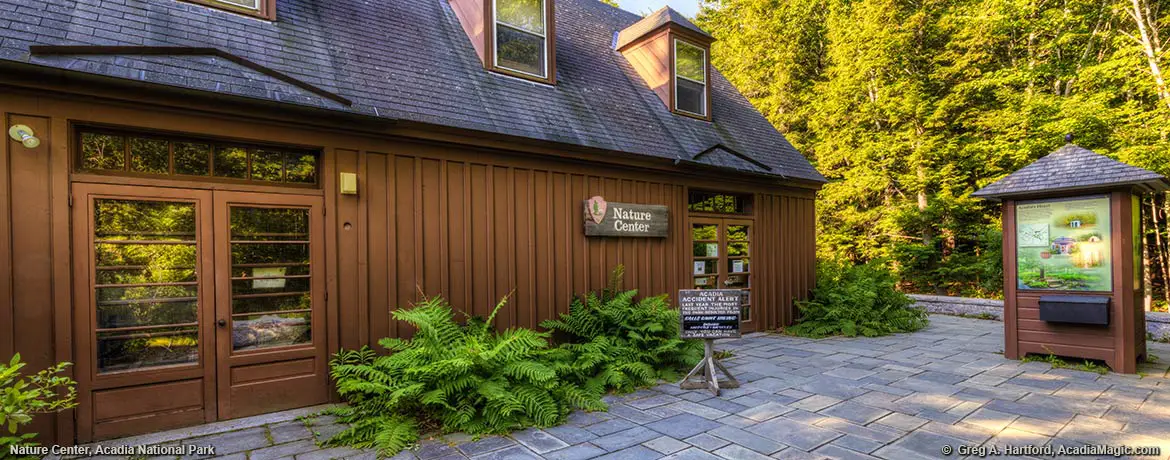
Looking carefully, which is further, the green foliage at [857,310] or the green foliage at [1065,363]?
the green foliage at [857,310]

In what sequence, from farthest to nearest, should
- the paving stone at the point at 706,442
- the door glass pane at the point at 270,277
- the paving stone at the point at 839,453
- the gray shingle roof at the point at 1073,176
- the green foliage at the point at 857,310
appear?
the green foliage at the point at 857,310
the gray shingle roof at the point at 1073,176
the door glass pane at the point at 270,277
the paving stone at the point at 706,442
the paving stone at the point at 839,453

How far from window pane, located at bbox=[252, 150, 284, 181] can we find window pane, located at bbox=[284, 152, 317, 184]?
0.17 ft

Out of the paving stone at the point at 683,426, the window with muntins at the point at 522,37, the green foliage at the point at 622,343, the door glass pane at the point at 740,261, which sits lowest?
the paving stone at the point at 683,426

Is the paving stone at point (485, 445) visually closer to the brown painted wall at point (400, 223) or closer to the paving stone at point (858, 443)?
the brown painted wall at point (400, 223)

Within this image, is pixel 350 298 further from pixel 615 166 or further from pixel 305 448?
pixel 615 166

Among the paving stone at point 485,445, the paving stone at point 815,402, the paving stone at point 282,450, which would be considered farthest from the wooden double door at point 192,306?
the paving stone at point 815,402

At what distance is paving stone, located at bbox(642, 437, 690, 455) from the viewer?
3.36 m

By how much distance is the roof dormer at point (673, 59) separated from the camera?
26.3 feet

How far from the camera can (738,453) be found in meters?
3.29

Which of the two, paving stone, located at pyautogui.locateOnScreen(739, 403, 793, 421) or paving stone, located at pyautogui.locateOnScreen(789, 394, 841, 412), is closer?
paving stone, located at pyautogui.locateOnScreen(739, 403, 793, 421)

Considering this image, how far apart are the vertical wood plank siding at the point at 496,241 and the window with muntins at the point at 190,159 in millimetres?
621

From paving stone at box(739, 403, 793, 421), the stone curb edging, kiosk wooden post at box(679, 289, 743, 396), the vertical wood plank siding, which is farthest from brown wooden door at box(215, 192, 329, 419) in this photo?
the stone curb edging

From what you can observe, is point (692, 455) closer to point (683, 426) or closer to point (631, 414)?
point (683, 426)

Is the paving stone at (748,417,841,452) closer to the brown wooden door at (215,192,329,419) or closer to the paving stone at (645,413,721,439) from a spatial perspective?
the paving stone at (645,413,721,439)
